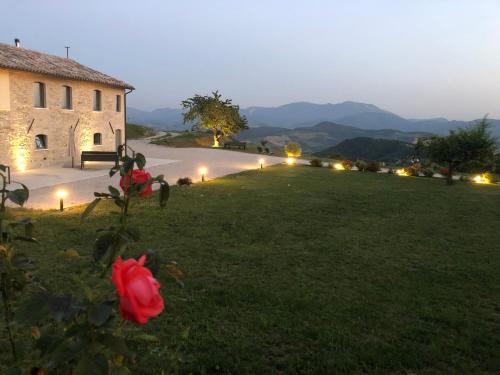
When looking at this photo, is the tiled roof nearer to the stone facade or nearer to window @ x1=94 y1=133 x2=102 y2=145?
A: the stone facade

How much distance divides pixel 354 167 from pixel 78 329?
25820 millimetres

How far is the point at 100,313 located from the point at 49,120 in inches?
832

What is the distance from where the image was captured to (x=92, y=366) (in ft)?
3.79

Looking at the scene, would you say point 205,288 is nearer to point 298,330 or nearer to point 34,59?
point 298,330

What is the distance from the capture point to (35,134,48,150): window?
19.3 metres

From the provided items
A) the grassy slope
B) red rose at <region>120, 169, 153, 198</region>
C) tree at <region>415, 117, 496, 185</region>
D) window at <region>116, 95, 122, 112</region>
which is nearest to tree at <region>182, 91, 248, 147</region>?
the grassy slope

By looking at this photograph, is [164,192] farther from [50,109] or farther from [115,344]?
[50,109]

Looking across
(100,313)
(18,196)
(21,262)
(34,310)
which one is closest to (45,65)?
(18,196)

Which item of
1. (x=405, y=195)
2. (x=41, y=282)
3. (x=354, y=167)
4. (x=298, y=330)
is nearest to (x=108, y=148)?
(x=354, y=167)

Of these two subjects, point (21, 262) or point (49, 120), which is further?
point (49, 120)

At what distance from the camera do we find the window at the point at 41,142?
63.5 feet

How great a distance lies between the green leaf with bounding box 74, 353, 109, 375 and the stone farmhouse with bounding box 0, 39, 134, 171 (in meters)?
18.8

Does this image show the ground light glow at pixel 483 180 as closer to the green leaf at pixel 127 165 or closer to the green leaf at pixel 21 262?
the green leaf at pixel 127 165

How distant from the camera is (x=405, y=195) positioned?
1509 centimetres
